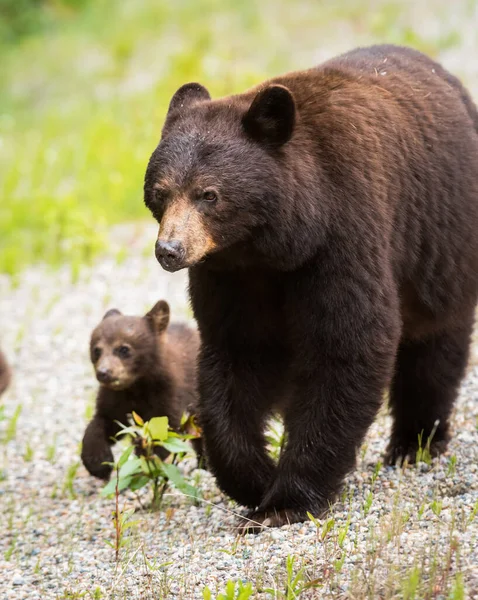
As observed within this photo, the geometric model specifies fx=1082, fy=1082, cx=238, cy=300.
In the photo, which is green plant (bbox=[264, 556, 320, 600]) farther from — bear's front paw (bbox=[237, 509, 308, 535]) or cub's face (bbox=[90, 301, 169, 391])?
cub's face (bbox=[90, 301, 169, 391])

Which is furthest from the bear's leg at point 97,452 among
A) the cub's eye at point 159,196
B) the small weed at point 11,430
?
the cub's eye at point 159,196

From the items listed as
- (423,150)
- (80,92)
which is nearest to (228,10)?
(80,92)

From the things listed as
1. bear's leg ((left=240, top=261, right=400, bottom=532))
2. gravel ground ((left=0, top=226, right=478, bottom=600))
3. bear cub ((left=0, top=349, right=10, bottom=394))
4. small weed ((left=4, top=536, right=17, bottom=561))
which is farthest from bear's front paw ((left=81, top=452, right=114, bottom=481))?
bear cub ((left=0, top=349, right=10, bottom=394))

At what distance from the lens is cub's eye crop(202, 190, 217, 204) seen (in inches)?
182

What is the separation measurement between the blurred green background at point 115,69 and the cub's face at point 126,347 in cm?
499

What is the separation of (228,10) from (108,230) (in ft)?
28.5

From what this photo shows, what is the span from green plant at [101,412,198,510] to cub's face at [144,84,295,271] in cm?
131

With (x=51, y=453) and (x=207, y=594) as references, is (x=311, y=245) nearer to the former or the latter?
(x=207, y=594)

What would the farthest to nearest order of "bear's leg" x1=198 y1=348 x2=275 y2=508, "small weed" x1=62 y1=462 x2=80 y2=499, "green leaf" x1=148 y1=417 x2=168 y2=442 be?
"small weed" x1=62 y1=462 x2=80 y2=499
"green leaf" x1=148 y1=417 x2=168 y2=442
"bear's leg" x1=198 y1=348 x2=275 y2=508

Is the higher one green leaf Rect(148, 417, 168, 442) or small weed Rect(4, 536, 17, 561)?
green leaf Rect(148, 417, 168, 442)

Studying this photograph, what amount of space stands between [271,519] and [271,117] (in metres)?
1.85

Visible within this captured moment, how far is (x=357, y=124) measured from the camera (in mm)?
4996

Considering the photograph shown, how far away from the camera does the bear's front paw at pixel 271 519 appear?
505 centimetres

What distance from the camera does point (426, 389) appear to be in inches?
242
